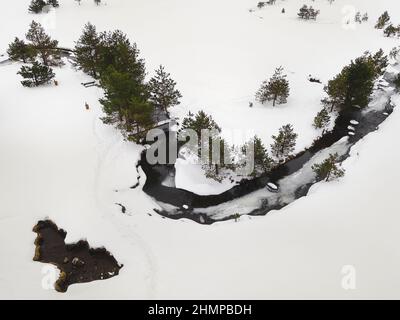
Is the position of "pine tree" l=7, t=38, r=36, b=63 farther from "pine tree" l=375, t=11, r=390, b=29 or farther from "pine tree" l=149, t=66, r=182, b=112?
"pine tree" l=375, t=11, r=390, b=29

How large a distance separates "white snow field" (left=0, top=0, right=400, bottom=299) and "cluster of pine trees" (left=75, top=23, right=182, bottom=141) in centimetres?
234

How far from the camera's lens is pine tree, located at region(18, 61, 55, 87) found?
137ft

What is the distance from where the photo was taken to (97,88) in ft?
144

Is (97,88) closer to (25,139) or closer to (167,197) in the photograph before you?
(25,139)

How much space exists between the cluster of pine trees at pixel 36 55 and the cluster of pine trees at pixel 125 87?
510 cm

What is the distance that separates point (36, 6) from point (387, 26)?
6745 centimetres

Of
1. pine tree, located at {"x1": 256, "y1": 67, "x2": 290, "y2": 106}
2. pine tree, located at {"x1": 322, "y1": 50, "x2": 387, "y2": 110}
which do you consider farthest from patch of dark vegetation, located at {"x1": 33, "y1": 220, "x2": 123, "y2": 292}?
pine tree, located at {"x1": 322, "y1": 50, "x2": 387, "y2": 110}

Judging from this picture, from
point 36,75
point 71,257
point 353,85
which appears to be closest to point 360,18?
point 353,85

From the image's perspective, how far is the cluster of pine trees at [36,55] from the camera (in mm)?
42125

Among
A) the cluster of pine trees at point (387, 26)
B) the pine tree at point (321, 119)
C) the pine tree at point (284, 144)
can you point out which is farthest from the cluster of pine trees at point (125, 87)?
the cluster of pine trees at point (387, 26)

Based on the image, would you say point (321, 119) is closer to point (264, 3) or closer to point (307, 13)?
point (307, 13)

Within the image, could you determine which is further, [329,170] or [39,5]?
[39,5]

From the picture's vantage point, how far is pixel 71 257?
82.9 feet

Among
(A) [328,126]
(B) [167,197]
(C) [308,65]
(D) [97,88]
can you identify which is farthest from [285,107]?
(D) [97,88]
